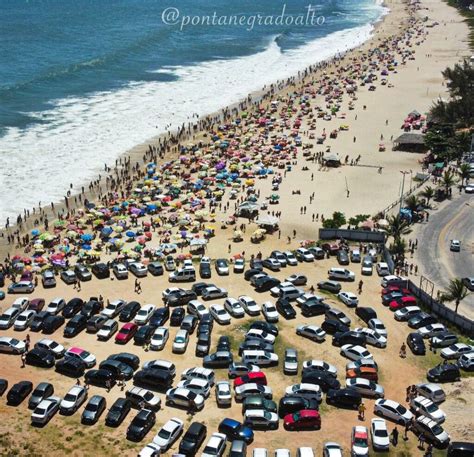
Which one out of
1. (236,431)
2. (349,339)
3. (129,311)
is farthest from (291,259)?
(236,431)

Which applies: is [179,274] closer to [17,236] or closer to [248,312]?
[248,312]

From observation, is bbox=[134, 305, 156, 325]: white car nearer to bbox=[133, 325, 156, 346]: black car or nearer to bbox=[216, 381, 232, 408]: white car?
bbox=[133, 325, 156, 346]: black car

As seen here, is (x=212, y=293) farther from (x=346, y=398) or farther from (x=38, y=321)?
(x=346, y=398)

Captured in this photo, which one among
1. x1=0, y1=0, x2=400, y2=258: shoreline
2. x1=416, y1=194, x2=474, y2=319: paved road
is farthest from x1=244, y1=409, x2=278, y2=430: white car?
x1=0, y1=0, x2=400, y2=258: shoreline

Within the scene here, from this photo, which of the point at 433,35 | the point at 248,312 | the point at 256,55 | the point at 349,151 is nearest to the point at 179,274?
the point at 248,312

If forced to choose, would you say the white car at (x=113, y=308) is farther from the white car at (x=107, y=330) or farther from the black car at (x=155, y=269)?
the black car at (x=155, y=269)

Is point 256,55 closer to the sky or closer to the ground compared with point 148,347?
closer to the sky
